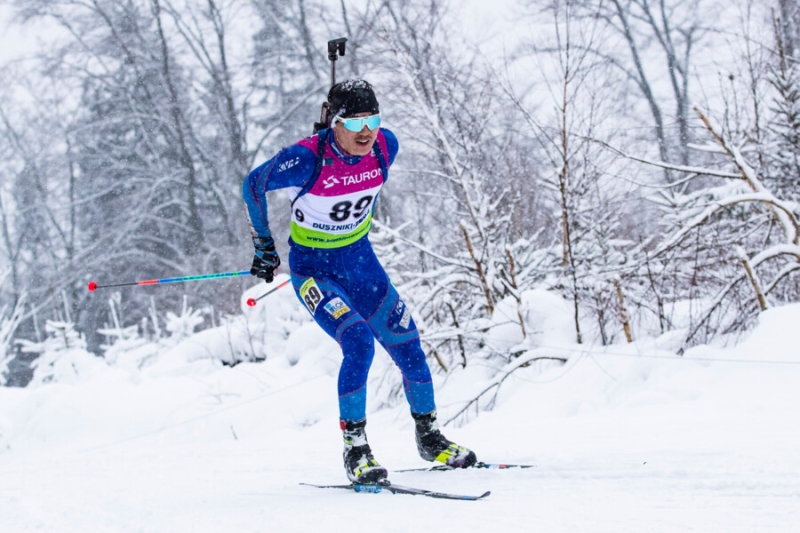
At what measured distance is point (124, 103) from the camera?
23734 millimetres

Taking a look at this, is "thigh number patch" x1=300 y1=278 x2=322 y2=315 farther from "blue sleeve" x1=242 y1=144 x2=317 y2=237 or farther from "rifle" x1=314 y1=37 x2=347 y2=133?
"rifle" x1=314 y1=37 x2=347 y2=133

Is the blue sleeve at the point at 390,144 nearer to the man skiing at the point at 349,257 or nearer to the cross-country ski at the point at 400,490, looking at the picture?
the man skiing at the point at 349,257

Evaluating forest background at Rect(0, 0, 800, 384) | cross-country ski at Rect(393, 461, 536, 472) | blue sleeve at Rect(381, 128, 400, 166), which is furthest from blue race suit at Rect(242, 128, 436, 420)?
forest background at Rect(0, 0, 800, 384)

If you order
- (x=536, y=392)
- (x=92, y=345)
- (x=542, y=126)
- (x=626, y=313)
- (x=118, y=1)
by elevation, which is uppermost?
(x=118, y=1)

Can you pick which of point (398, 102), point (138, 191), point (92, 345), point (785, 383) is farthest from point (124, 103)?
point (785, 383)

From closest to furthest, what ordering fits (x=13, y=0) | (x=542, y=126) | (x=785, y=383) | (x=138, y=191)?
(x=785, y=383) → (x=542, y=126) → (x=13, y=0) → (x=138, y=191)

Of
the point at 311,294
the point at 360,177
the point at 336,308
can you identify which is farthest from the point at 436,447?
the point at 360,177

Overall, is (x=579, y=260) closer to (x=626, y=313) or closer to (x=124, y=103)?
(x=626, y=313)

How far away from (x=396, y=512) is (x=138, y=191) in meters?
22.9

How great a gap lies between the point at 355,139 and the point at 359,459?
145cm

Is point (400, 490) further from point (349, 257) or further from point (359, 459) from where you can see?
point (349, 257)

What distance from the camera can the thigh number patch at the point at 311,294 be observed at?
3.35m

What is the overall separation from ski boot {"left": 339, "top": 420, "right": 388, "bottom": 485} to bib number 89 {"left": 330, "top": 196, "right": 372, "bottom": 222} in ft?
3.20

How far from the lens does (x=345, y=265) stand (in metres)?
3.51
